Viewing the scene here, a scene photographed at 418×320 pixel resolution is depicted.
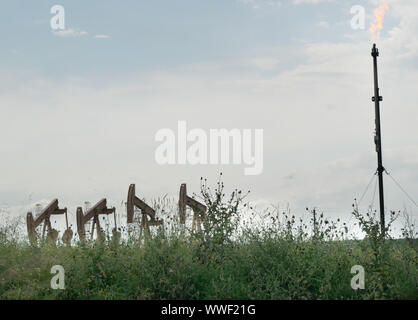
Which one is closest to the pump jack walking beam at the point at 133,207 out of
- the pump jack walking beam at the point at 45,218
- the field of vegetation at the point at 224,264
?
the pump jack walking beam at the point at 45,218

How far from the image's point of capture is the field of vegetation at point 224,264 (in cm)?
697

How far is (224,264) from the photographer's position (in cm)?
774

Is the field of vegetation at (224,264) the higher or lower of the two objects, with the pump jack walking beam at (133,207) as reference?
lower

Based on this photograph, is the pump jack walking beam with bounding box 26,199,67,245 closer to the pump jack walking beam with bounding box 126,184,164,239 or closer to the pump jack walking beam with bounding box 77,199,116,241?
the pump jack walking beam with bounding box 77,199,116,241

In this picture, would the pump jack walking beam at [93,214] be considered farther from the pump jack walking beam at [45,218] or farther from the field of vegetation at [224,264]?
the field of vegetation at [224,264]

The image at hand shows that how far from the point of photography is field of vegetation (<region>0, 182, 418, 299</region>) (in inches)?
275

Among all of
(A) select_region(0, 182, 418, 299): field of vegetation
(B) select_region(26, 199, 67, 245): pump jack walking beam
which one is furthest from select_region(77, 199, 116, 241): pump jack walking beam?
(A) select_region(0, 182, 418, 299): field of vegetation

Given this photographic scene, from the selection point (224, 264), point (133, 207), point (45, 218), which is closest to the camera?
point (224, 264)

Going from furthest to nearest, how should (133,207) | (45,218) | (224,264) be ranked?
1. (45,218)
2. (133,207)
3. (224,264)

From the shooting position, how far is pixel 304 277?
273 inches

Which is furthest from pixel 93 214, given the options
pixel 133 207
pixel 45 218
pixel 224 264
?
pixel 224 264

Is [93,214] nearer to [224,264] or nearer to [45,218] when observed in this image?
[45,218]

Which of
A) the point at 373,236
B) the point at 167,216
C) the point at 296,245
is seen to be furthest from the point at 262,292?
the point at 167,216
